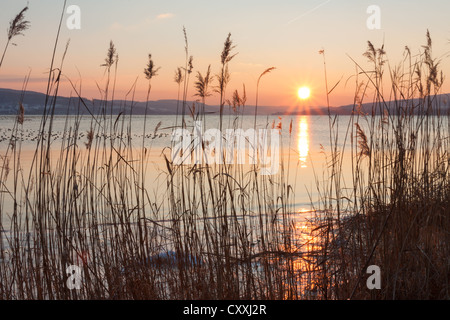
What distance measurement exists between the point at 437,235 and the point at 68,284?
2.16 meters

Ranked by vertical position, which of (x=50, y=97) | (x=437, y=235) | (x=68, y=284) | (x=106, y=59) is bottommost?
(x=68, y=284)

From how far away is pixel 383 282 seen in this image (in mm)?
2250

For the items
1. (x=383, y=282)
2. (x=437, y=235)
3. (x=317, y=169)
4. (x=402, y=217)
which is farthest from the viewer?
(x=317, y=169)

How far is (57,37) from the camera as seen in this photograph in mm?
2262
